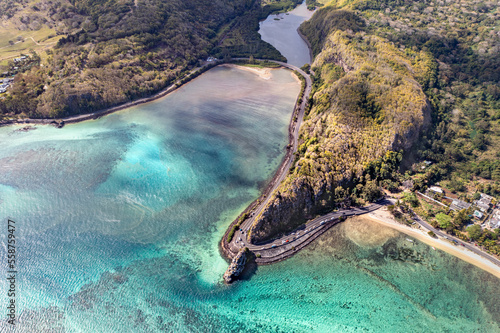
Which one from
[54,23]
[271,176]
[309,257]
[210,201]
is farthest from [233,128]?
[54,23]

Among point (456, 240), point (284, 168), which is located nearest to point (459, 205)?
point (456, 240)

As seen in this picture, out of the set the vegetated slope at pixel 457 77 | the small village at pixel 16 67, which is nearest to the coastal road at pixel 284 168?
the vegetated slope at pixel 457 77

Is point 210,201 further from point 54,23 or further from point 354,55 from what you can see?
point 54,23

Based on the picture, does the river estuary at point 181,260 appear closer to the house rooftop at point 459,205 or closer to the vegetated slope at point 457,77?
the house rooftop at point 459,205

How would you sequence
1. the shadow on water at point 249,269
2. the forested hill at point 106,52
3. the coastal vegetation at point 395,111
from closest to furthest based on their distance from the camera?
the shadow on water at point 249,269
the coastal vegetation at point 395,111
the forested hill at point 106,52

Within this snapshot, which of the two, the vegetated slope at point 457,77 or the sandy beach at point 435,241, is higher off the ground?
the vegetated slope at point 457,77

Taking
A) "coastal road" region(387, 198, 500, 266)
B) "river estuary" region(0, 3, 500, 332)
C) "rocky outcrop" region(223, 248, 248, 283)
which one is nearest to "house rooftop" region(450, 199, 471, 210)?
"coastal road" region(387, 198, 500, 266)
